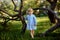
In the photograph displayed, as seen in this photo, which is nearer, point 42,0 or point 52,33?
point 52,33

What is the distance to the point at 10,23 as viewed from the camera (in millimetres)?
11234

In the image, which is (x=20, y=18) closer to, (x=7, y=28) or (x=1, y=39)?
(x=7, y=28)

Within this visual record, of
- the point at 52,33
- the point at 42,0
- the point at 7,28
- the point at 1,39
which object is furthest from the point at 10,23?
the point at 42,0

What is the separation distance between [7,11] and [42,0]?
14.1 feet

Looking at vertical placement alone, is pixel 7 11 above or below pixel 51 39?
above

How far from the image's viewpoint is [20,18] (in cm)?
1079

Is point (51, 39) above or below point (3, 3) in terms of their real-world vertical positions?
below

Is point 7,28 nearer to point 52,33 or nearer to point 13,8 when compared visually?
point 13,8

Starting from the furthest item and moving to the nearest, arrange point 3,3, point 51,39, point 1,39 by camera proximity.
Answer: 1. point 3,3
2. point 51,39
3. point 1,39

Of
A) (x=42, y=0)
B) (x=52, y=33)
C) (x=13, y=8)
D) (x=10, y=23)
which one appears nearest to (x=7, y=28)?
(x=10, y=23)

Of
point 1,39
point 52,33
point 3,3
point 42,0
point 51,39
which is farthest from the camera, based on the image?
point 42,0

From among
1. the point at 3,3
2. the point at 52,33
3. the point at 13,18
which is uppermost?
the point at 3,3

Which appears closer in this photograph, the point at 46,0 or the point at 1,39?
the point at 1,39

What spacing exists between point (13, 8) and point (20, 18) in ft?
Result: 2.94
